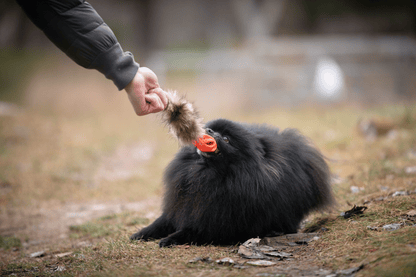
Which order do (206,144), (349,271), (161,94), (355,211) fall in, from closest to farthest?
1. (349,271)
2. (161,94)
3. (206,144)
4. (355,211)

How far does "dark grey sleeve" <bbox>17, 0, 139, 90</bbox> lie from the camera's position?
222 centimetres

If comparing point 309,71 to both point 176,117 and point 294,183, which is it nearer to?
point 294,183

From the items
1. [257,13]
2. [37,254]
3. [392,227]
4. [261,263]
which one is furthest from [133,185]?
[257,13]

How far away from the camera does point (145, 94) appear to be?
246cm

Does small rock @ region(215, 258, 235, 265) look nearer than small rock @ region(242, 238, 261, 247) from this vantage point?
Yes

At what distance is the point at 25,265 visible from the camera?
2973 millimetres

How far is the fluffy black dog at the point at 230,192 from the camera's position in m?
2.99

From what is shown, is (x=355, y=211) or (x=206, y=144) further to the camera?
(x=355, y=211)

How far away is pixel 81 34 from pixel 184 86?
36.9ft

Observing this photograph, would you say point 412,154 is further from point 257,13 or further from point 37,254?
point 257,13

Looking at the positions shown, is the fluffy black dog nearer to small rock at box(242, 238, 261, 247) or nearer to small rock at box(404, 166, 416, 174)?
small rock at box(242, 238, 261, 247)

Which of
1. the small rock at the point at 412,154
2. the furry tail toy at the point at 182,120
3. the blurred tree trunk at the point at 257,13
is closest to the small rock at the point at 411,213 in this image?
the furry tail toy at the point at 182,120

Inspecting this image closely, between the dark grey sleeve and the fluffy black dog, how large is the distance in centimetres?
97

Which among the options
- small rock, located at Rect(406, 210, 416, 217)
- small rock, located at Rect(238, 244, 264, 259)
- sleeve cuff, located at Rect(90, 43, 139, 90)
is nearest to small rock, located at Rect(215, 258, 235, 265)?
small rock, located at Rect(238, 244, 264, 259)
